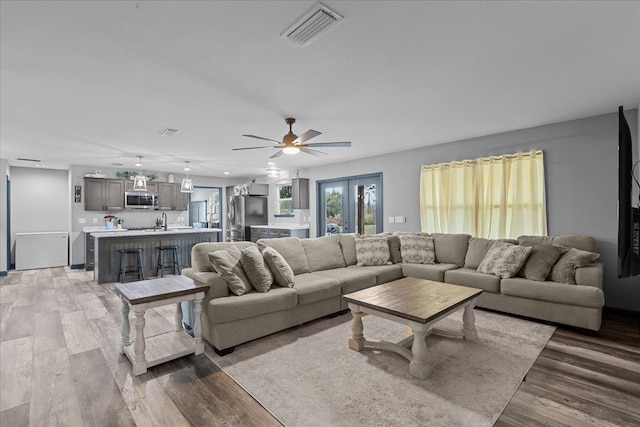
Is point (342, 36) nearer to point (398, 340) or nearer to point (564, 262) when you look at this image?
point (398, 340)

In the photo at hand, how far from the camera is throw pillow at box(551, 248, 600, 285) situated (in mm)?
3395

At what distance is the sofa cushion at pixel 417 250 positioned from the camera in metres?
4.78

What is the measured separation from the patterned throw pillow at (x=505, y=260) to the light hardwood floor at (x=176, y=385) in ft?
2.67

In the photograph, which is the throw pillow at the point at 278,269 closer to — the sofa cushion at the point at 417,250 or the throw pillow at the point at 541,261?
the sofa cushion at the point at 417,250

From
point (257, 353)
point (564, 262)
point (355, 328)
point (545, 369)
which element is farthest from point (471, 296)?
point (257, 353)

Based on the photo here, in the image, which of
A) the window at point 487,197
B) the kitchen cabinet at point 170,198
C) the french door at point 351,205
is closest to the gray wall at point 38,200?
the kitchen cabinet at point 170,198

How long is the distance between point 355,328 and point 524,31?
2683 mm

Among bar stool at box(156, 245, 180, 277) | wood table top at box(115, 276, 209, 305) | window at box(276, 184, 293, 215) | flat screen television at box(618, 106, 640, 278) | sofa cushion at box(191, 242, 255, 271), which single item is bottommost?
bar stool at box(156, 245, 180, 277)

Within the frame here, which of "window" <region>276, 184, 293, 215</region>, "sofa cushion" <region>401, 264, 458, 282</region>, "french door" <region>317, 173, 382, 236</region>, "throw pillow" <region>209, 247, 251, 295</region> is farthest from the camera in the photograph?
"window" <region>276, 184, 293, 215</region>

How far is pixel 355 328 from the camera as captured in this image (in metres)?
2.85

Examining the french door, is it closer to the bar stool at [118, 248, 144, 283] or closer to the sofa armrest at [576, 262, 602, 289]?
the sofa armrest at [576, 262, 602, 289]

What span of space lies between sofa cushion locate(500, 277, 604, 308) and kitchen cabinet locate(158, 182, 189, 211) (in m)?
8.03

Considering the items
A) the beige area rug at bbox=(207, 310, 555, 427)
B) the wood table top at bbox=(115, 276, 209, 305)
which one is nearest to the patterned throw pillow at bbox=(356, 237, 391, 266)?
the beige area rug at bbox=(207, 310, 555, 427)

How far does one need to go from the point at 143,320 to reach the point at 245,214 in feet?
20.8
